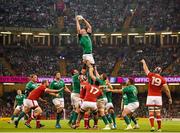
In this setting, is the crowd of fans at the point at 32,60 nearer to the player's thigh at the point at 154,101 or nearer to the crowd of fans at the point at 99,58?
the crowd of fans at the point at 99,58

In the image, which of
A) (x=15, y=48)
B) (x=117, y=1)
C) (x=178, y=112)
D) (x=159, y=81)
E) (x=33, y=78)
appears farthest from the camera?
(x=117, y=1)

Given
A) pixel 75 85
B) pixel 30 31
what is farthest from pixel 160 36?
pixel 75 85

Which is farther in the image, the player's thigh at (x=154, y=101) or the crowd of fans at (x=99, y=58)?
the crowd of fans at (x=99, y=58)

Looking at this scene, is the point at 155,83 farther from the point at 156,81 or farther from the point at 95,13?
the point at 95,13

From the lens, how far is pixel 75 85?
26.9m

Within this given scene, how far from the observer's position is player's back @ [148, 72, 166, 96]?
22891mm

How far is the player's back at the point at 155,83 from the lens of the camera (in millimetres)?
22891

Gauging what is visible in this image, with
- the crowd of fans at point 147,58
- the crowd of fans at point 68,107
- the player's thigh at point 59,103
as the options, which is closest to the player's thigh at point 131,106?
the player's thigh at point 59,103

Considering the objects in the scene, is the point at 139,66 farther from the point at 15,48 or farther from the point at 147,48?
the point at 15,48

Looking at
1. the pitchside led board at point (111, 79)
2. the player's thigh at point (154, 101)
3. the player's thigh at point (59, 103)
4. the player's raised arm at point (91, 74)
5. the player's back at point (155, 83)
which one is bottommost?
the pitchside led board at point (111, 79)

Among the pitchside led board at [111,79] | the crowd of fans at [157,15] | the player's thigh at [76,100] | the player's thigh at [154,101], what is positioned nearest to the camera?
the player's thigh at [154,101]

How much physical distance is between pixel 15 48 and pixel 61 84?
166ft

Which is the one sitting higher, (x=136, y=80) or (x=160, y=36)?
(x=160, y=36)

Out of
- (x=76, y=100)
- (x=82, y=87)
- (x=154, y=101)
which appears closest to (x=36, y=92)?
(x=76, y=100)
